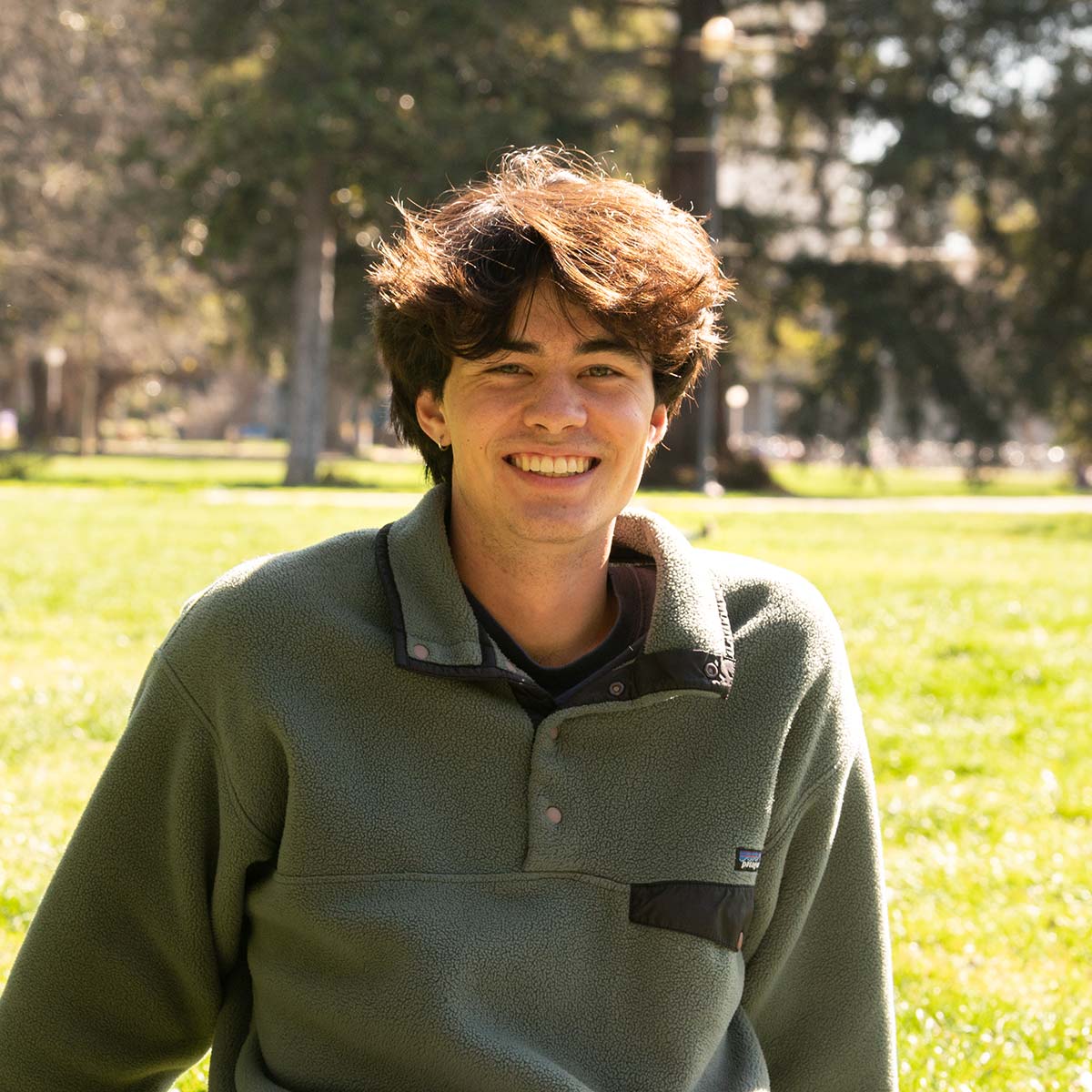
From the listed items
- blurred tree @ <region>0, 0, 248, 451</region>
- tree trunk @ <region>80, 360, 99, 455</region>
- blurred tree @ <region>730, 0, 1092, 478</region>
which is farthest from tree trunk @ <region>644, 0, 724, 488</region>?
tree trunk @ <region>80, 360, 99, 455</region>

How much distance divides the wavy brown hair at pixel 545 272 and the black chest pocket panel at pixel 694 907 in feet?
2.47

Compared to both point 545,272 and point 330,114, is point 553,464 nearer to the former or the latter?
point 545,272

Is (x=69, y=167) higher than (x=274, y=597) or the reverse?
higher

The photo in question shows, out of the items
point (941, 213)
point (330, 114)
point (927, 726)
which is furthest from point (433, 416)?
point (941, 213)

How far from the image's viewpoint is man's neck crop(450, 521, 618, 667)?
240cm

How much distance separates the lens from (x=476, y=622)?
7.47 feet

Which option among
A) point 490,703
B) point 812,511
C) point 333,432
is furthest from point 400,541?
point 333,432

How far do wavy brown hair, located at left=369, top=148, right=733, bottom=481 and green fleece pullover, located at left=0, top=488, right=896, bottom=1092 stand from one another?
27cm

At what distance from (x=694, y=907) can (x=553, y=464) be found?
0.63 m

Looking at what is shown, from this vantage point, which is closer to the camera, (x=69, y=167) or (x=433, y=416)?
(x=433, y=416)

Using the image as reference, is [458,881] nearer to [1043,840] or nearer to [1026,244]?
[1043,840]

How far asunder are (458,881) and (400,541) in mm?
475

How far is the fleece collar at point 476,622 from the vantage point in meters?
2.23

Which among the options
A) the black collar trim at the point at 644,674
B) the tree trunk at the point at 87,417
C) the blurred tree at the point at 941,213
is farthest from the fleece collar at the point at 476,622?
the tree trunk at the point at 87,417
